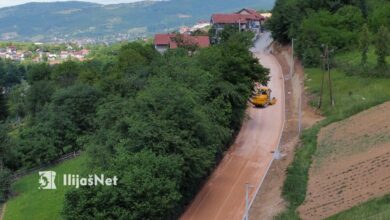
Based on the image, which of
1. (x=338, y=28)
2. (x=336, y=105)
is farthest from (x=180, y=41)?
(x=336, y=105)

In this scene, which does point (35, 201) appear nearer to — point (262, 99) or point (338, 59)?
point (262, 99)

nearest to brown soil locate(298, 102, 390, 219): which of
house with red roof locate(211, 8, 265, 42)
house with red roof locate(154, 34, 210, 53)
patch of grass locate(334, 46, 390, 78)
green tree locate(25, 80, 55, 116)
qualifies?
patch of grass locate(334, 46, 390, 78)

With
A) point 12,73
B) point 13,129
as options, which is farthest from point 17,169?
point 12,73

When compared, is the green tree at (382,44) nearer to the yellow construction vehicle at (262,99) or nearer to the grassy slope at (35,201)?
the yellow construction vehicle at (262,99)

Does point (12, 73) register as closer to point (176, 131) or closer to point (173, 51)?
point (173, 51)

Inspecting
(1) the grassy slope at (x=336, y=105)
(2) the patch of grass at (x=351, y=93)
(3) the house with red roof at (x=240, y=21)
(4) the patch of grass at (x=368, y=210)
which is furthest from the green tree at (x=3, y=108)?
(4) the patch of grass at (x=368, y=210)
